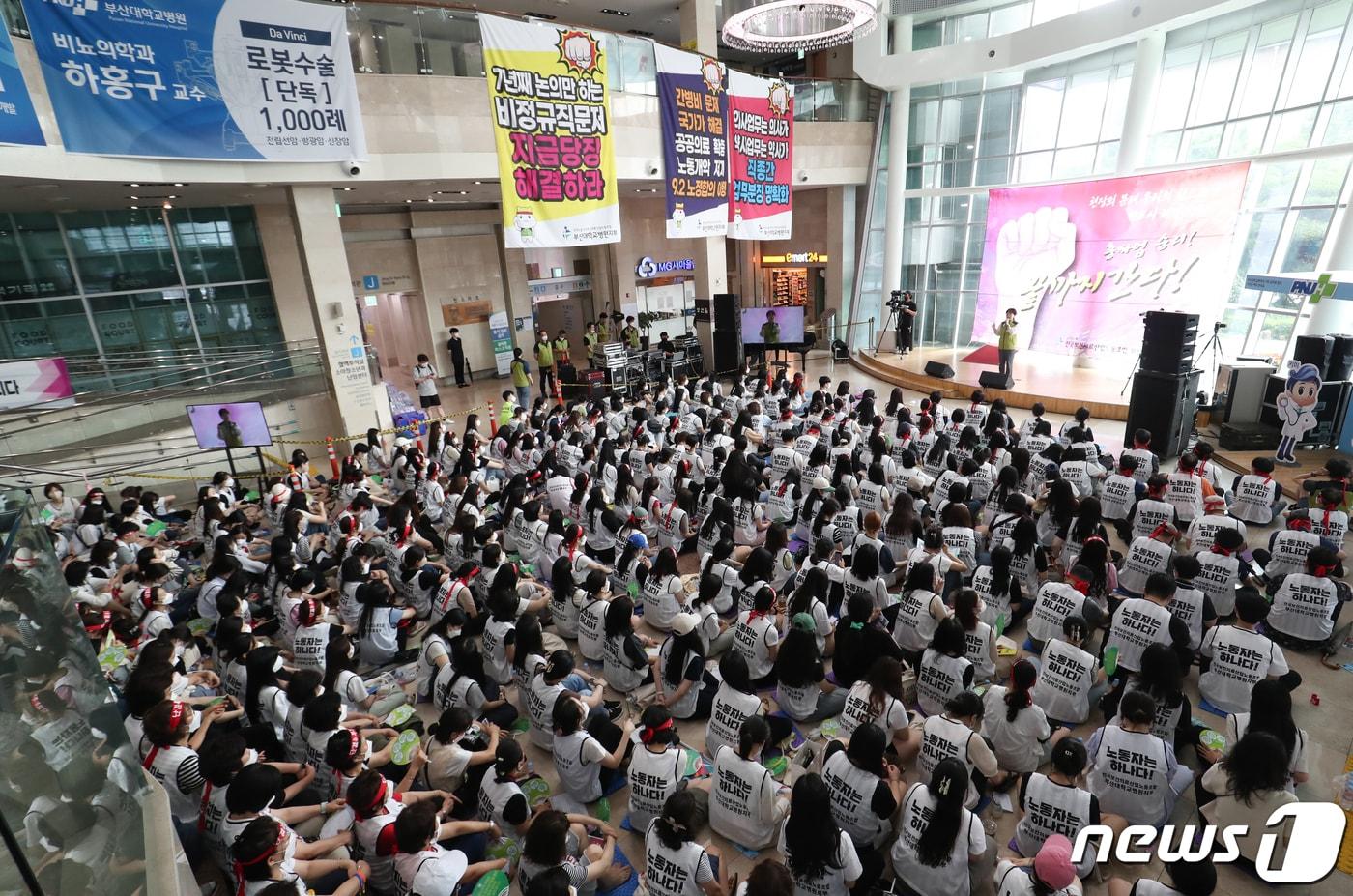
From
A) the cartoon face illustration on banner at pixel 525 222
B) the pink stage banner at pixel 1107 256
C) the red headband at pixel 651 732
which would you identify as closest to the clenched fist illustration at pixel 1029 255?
the pink stage banner at pixel 1107 256

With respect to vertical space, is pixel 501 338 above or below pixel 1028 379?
above

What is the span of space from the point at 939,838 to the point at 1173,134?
14.0 metres

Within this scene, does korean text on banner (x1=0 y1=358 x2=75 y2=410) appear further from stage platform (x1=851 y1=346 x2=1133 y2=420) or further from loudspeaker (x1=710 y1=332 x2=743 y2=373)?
stage platform (x1=851 y1=346 x2=1133 y2=420)

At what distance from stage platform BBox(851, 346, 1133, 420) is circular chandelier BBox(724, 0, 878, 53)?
650cm

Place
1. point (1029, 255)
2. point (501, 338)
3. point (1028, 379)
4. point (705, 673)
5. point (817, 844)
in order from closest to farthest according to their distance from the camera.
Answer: point (817, 844), point (705, 673), point (1028, 379), point (1029, 255), point (501, 338)

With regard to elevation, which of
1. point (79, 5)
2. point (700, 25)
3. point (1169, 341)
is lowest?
point (1169, 341)

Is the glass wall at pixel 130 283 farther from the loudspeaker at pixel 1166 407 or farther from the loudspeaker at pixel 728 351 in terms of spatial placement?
the loudspeaker at pixel 1166 407

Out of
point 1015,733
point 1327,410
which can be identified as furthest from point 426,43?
point 1327,410

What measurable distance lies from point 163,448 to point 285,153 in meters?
4.59

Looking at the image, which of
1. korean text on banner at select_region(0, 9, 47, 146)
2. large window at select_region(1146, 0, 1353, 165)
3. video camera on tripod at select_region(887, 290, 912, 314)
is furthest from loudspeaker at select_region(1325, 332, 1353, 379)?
korean text on banner at select_region(0, 9, 47, 146)

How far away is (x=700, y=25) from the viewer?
13477 mm

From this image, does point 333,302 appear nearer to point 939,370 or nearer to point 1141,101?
point 939,370

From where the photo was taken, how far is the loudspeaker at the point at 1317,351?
775cm

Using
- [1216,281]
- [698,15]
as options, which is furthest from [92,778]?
[698,15]
